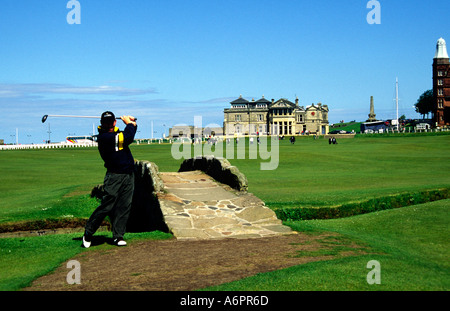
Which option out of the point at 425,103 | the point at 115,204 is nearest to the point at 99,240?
the point at 115,204

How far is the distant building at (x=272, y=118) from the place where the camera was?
180 meters

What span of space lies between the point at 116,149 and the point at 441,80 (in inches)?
5471

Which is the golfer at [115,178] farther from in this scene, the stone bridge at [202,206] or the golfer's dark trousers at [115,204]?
the stone bridge at [202,206]

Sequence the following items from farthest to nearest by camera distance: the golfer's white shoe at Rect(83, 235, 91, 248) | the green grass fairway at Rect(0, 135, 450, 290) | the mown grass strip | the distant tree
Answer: the distant tree
the mown grass strip
the golfer's white shoe at Rect(83, 235, 91, 248)
the green grass fairway at Rect(0, 135, 450, 290)

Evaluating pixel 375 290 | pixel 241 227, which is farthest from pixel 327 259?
pixel 241 227

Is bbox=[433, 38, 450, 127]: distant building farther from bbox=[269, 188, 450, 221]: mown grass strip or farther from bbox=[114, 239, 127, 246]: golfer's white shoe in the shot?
bbox=[114, 239, 127, 246]: golfer's white shoe

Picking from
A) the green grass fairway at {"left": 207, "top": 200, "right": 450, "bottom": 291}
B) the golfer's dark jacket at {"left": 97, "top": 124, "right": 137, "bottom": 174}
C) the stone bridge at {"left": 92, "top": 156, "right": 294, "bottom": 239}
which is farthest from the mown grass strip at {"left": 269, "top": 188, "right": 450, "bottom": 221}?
the golfer's dark jacket at {"left": 97, "top": 124, "right": 137, "bottom": 174}

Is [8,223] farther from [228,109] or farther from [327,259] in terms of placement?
[228,109]

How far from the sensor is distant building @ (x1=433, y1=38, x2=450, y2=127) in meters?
131

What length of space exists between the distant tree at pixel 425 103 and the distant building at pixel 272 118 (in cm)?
3543

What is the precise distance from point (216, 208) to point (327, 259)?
5.22m

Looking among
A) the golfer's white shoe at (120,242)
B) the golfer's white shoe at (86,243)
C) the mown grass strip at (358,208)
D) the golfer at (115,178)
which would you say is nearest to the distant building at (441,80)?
the mown grass strip at (358,208)

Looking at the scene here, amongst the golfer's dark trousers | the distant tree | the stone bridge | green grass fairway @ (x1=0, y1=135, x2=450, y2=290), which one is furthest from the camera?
the distant tree

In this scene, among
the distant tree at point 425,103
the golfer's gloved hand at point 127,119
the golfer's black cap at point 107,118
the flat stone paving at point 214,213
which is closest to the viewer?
the golfer's black cap at point 107,118
